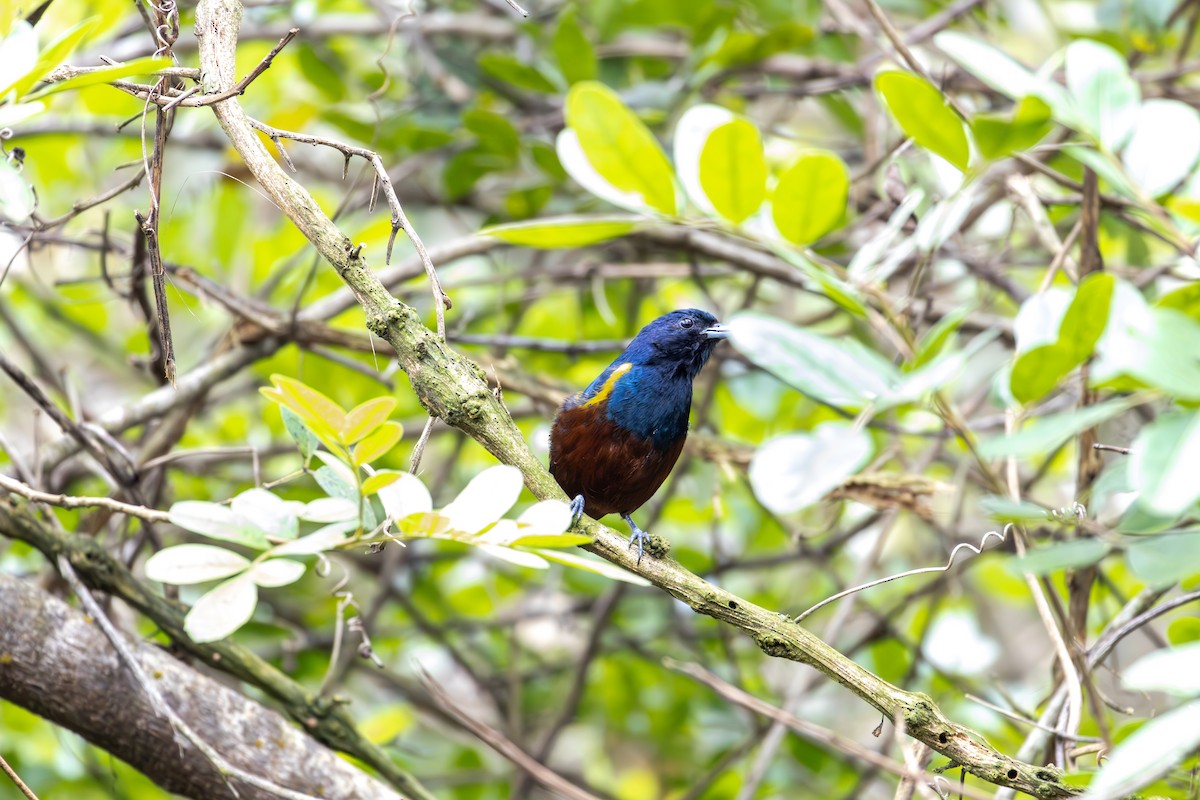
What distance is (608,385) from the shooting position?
3617 millimetres

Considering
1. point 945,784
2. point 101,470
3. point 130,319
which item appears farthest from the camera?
point 130,319

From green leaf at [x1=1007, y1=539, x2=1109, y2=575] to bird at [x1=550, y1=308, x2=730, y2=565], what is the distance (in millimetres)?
2209

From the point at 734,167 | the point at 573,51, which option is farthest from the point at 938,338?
the point at 573,51

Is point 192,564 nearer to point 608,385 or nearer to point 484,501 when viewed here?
point 484,501

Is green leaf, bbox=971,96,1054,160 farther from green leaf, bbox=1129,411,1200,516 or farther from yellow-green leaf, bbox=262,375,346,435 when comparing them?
yellow-green leaf, bbox=262,375,346,435

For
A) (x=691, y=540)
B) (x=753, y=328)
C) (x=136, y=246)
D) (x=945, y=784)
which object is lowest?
(x=945, y=784)

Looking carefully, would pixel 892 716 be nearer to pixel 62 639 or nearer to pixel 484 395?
pixel 484 395

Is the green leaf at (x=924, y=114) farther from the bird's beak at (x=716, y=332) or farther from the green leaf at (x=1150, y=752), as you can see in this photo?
the bird's beak at (x=716, y=332)

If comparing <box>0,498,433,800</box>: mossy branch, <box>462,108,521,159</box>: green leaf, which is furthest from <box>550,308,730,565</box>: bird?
<box>462,108,521,159</box>: green leaf

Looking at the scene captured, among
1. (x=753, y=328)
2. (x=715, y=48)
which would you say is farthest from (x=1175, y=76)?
(x=753, y=328)

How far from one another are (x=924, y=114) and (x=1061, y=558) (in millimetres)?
713

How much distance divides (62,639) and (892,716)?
1.90 meters

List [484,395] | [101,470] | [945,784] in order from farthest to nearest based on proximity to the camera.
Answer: [101,470] < [484,395] < [945,784]

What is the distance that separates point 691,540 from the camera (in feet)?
18.5
